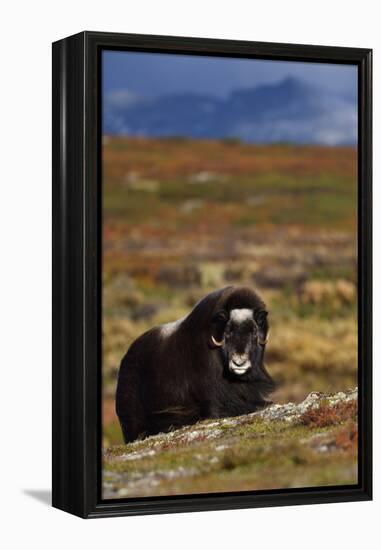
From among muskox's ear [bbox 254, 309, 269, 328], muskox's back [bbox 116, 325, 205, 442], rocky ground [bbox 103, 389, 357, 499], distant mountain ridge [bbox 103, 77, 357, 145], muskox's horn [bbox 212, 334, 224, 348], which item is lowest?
rocky ground [bbox 103, 389, 357, 499]

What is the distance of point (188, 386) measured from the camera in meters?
15.9

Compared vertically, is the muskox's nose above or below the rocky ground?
above

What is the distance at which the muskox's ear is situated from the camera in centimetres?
1619

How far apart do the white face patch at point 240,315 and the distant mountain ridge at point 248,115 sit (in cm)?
158

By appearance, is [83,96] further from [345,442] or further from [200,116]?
[345,442]

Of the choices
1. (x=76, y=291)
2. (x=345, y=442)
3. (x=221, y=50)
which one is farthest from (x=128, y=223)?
(x=345, y=442)

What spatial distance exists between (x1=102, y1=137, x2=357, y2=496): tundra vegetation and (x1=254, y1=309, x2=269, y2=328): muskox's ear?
10 centimetres

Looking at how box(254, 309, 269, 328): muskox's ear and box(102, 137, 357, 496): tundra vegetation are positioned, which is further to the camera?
box(254, 309, 269, 328): muskox's ear

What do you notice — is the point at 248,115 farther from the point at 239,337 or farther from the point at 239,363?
the point at 239,363

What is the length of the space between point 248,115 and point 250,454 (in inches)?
125

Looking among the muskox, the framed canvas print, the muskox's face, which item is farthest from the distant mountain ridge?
the muskox's face

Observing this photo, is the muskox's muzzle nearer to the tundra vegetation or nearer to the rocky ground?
the tundra vegetation

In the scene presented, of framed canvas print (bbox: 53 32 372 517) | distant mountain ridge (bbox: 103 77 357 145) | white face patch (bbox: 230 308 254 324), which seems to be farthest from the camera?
white face patch (bbox: 230 308 254 324)

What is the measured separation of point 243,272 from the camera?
16.2 metres
